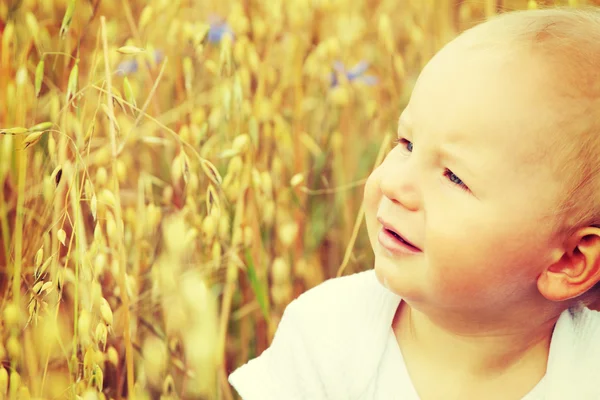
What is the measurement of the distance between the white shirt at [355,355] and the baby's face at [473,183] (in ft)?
0.58

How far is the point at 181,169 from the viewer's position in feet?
4.36

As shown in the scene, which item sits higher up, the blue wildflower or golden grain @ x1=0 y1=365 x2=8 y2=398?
the blue wildflower

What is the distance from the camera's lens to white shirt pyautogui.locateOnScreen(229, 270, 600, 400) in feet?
4.02

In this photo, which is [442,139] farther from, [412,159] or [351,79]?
[351,79]

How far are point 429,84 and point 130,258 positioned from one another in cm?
60

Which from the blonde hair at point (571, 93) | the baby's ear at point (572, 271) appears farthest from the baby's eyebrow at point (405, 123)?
the baby's ear at point (572, 271)

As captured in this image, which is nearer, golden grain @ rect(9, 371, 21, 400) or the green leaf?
golden grain @ rect(9, 371, 21, 400)

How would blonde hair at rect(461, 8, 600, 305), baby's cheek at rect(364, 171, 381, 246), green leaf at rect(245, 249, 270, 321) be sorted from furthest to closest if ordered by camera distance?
green leaf at rect(245, 249, 270, 321) → baby's cheek at rect(364, 171, 381, 246) → blonde hair at rect(461, 8, 600, 305)

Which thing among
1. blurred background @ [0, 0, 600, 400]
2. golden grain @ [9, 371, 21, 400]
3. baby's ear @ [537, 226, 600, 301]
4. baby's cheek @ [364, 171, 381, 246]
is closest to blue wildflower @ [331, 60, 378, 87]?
blurred background @ [0, 0, 600, 400]

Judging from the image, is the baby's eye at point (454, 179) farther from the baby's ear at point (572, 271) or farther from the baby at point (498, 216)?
the baby's ear at point (572, 271)

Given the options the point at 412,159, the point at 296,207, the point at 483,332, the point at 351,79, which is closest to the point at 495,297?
the point at 483,332

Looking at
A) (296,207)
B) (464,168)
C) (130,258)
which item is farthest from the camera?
(296,207)

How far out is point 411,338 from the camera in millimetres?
1271

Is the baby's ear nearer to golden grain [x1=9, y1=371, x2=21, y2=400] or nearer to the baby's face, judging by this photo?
the baby's face
